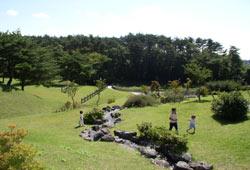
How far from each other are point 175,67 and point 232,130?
84.8 meters

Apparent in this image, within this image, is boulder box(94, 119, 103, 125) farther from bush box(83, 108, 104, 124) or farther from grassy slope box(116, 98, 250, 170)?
grassy slope box(116, 98, 250, 170)

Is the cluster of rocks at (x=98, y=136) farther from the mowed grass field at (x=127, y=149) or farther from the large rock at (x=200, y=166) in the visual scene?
the large rock at (x=200, y=166)

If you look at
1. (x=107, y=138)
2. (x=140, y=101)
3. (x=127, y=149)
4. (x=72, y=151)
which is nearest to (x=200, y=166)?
(x=127, y=149)

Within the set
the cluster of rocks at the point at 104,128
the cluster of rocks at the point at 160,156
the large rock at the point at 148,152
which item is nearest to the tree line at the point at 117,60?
the cluster of rocks at the point at 104,128

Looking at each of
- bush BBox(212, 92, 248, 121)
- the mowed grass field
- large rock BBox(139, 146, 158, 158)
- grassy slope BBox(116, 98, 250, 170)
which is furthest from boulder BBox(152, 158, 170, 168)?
bush BBox(212, 92, 248, 121)

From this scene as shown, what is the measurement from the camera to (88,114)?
36.5 metres

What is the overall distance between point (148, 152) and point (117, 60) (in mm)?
92955

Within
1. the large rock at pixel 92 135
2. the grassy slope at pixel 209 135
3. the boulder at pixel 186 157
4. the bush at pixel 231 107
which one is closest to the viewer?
the boulder at pixel 186 157

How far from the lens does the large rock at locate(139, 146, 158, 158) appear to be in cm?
2298

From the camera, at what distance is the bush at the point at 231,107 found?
1312 inches

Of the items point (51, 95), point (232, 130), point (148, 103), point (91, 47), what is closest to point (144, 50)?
point (91, 47)

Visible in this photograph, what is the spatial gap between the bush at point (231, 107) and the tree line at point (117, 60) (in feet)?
136

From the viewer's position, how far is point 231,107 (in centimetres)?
3350

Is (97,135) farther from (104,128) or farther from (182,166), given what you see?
(182,166)
